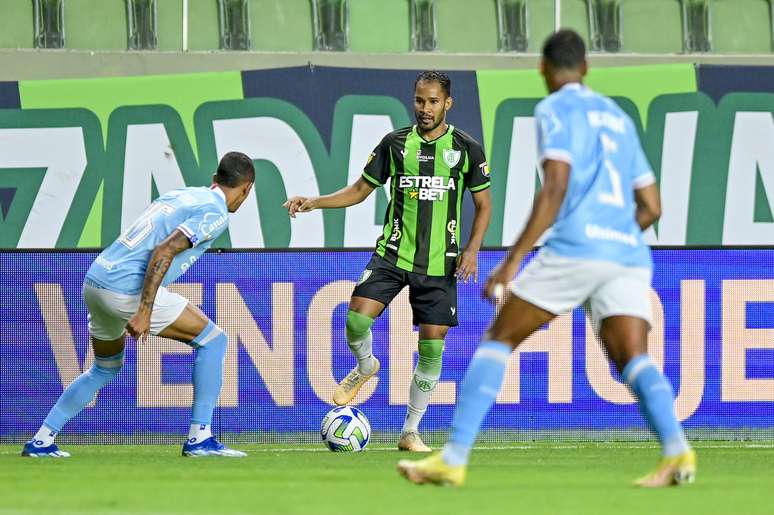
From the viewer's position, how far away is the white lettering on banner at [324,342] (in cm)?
1081

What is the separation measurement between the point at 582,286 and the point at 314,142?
6727mm

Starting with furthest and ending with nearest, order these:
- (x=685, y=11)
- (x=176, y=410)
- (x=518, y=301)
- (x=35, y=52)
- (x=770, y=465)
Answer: (x=685, y=11), (x=35, y=52), (x=176, y=410), (x=770, y=465), (x=518, y=301)

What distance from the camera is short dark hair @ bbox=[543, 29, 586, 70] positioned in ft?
20.0

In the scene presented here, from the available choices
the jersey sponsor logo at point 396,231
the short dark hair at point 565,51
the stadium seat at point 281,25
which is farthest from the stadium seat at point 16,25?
the short dark hair at point 565,51

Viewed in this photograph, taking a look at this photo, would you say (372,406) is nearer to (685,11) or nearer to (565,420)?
(565,420)

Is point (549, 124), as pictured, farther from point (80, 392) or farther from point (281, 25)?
point (281, 25)

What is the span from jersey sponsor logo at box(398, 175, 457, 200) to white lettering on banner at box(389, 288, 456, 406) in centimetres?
167

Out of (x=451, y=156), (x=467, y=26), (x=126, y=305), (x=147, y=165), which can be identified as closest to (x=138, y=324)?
(x=126, y=305)

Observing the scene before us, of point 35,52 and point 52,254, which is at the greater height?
point 35,52

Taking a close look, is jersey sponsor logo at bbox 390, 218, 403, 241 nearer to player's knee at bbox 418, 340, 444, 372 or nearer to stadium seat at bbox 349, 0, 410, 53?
player's knee at bbox 418, 340, 444, 372

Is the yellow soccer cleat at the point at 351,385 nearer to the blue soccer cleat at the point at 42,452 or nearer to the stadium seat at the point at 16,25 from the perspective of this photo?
the blue soccer cleat at the point at 42,452

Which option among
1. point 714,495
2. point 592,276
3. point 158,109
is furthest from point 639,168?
point 158,109

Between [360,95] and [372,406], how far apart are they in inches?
120

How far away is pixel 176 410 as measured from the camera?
10.7 meters
